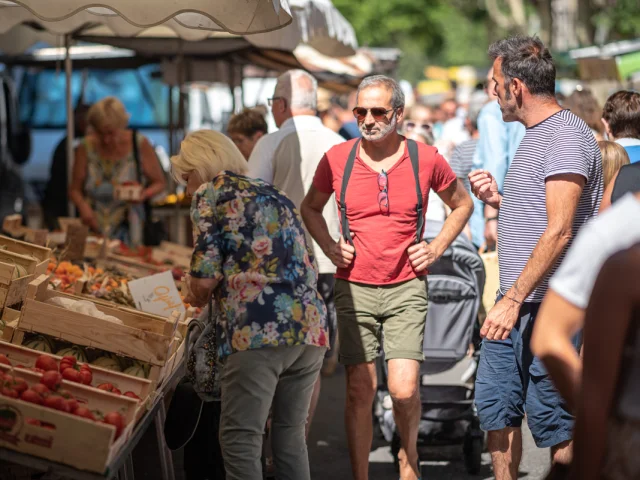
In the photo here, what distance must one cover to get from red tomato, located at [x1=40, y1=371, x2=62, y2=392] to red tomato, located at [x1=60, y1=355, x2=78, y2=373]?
0.82ft

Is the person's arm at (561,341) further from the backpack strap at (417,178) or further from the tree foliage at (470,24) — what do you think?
the tree foliage at (470,24)

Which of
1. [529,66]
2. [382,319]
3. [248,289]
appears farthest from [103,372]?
[529,66]

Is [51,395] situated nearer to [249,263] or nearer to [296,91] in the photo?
[249,263]

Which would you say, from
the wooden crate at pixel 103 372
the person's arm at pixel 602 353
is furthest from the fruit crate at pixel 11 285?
the person's arm at pixel 602 353

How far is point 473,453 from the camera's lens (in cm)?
601

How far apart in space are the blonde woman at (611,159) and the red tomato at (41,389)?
9.62ft

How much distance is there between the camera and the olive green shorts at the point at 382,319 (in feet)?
16.7

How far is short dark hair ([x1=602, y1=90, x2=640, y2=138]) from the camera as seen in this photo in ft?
19.2

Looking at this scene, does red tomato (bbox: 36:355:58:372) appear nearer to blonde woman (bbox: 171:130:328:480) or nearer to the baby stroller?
blonde woman (bbox: 171:130:328:480)

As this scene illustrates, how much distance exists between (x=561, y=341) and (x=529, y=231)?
1945 mm

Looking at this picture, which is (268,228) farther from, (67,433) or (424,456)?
(424,456)

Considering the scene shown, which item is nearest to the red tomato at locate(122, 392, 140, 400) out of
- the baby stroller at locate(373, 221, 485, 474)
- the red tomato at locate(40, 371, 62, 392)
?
the red tomato at locate(40, 371, 62, 392)

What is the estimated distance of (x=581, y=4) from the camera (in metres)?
37.1

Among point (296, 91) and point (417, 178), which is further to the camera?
point (296, 91)
